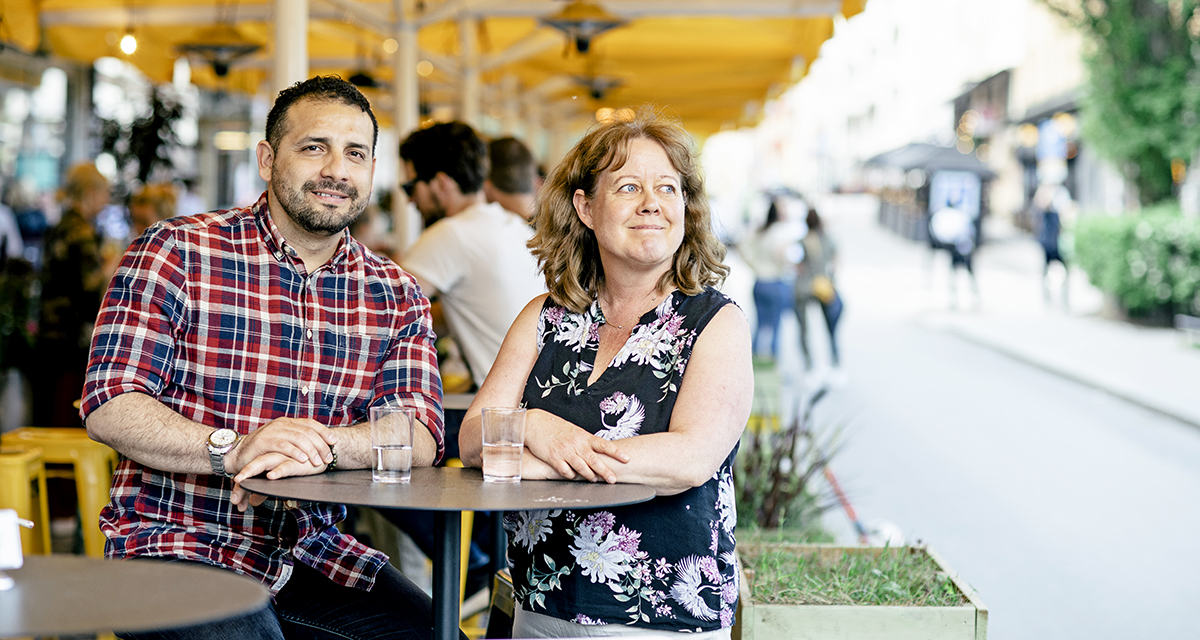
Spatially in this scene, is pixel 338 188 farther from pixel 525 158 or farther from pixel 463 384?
pixel 525 158

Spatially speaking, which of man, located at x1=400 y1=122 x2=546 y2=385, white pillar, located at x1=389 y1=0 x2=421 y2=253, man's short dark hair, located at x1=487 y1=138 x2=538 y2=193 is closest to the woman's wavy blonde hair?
man, located at x1=400 y1=122 x2=546 y2=385

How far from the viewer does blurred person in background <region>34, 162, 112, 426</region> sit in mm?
6070

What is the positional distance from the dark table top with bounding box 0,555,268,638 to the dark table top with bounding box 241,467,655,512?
35 cm

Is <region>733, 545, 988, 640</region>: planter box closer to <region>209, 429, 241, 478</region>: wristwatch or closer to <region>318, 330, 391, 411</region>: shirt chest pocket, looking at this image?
<region>318, 330, 391, 411</region>: shirt chest pocket

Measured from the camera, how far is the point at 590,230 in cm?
271

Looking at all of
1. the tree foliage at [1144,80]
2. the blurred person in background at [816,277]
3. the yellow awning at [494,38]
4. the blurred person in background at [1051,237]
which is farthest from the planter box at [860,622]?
the blurred person in background at [1051,237]

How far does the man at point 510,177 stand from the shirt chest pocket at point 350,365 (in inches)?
106

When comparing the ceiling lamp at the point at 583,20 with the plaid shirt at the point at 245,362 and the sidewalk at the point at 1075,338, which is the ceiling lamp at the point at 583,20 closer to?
the plaid shirt at the point at 245,362

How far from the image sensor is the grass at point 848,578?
3.01 metres

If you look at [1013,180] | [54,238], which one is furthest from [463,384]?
[1013,180]

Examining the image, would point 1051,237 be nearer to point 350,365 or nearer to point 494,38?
point 494,38

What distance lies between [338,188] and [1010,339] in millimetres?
12715

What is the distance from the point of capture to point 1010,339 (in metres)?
14.1

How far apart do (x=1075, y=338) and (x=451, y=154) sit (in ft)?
37.3
